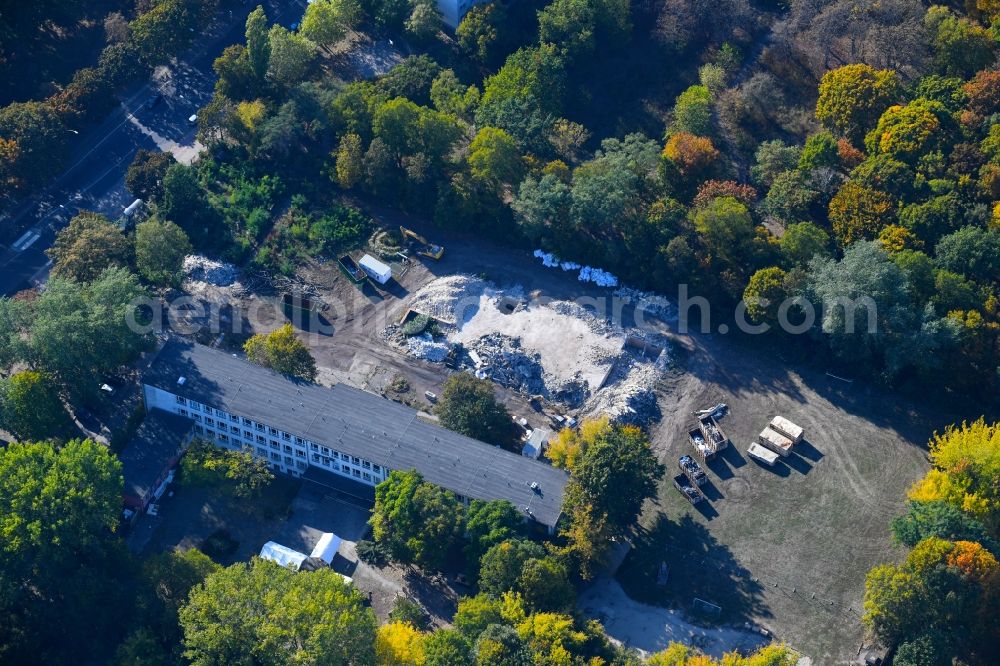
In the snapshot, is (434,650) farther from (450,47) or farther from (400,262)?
(450,47)

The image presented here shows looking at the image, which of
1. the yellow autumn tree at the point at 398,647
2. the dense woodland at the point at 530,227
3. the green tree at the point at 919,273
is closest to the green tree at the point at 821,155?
the dense woodland at the point at 530,227

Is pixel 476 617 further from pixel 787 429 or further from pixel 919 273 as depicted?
pixel 919 273

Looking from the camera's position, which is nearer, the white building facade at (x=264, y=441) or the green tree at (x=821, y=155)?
the white building facade at (x=264, y=441)

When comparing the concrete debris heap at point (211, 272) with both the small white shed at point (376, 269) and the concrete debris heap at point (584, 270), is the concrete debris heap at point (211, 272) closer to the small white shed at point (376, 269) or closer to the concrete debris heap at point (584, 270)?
the small white shed at point (376, 269)

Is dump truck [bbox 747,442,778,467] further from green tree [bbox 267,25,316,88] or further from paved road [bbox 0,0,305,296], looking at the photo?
paved road [bbox 0,0,305,296]

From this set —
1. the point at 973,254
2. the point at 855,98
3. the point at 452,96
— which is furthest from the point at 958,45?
the point at 452,96

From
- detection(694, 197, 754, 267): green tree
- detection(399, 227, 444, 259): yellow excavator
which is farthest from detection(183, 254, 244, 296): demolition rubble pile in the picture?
detection(694, 197, 754, 267): green tree
